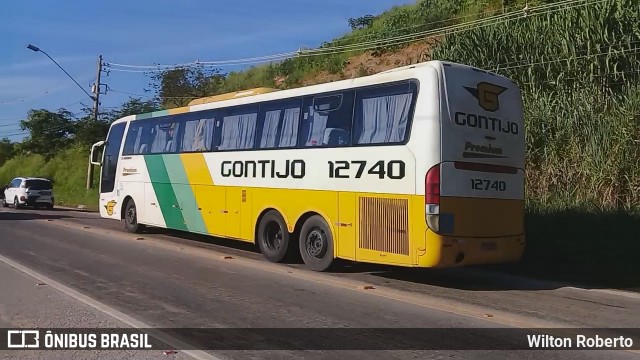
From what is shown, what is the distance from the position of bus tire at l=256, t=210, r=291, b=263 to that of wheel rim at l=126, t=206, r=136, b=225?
6.44 m

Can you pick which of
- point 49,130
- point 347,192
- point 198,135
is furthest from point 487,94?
point 49,130

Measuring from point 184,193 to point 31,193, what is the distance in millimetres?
20634

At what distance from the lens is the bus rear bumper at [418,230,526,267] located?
9.27m

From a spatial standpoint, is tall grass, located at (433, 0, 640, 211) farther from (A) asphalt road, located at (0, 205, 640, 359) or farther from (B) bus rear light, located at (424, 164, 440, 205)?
(B) bus rear light, located at (424, 164, 440, 205)

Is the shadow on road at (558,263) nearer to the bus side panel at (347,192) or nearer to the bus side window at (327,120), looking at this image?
the bus side panel at (347,192)

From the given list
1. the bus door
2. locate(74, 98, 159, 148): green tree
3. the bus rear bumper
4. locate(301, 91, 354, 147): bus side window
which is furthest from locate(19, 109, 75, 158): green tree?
the bus rear bumper

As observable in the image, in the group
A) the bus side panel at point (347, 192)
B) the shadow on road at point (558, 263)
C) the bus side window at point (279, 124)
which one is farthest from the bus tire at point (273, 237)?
the bus side window at point (279, 124)

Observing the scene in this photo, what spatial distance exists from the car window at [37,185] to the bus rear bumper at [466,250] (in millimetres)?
28458

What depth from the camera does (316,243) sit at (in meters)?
11.4

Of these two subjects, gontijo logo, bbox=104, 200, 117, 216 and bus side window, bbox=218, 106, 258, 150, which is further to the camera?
gontijo logo, bbox=104, 200, 117, 216

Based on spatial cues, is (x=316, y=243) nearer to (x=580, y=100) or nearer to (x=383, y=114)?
(x=383, y=114)

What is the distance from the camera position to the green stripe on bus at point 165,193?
15711 millimetres

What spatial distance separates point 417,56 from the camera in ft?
98.7

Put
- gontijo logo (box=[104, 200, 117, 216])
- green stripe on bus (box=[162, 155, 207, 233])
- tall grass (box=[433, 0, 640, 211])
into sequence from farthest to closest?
gontijo logo (box=[104, 200, 117, 216])
green stripe on bus (box=[162, 155, 207, 233])
tall grass (box=[433, 0, 640, 211])
